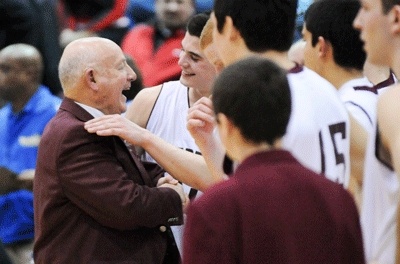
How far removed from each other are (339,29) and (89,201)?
1226mm

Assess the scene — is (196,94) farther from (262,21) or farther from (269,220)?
(269,220)

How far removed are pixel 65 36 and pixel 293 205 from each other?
548 cm

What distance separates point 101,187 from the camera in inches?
158

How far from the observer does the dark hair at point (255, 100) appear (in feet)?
9.38

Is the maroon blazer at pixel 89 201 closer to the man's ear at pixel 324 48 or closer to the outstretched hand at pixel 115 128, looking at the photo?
the outstretched hand at pixel 115 128

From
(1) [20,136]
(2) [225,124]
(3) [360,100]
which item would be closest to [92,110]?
(3) [360,100]

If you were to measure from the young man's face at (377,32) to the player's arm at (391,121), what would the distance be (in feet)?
0.83

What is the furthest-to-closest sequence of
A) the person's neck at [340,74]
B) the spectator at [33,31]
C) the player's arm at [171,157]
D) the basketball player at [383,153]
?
1. the spectator at [33,31]
2. the person's neck at [340,74]
3. the player's arm at [171,157]
4. the basketball player at [383,153]

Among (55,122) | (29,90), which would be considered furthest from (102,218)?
(29,90)

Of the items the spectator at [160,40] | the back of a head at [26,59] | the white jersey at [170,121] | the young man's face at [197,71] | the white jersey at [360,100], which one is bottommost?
the spectator at [160,40]

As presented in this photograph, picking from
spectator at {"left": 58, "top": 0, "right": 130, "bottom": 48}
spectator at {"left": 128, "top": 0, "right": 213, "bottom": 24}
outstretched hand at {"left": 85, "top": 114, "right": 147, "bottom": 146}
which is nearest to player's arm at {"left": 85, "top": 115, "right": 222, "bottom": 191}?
outstretched hand at {"left": 85, "top": 114, "right": 147, "bottom": 146}

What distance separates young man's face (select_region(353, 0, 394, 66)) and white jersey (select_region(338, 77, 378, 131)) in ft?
2.38

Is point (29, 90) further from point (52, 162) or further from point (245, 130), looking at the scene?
point (245, 130)

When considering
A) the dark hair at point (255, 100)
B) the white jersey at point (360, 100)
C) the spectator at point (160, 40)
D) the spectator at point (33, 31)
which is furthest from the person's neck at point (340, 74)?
the spectator at point (33, 31)
